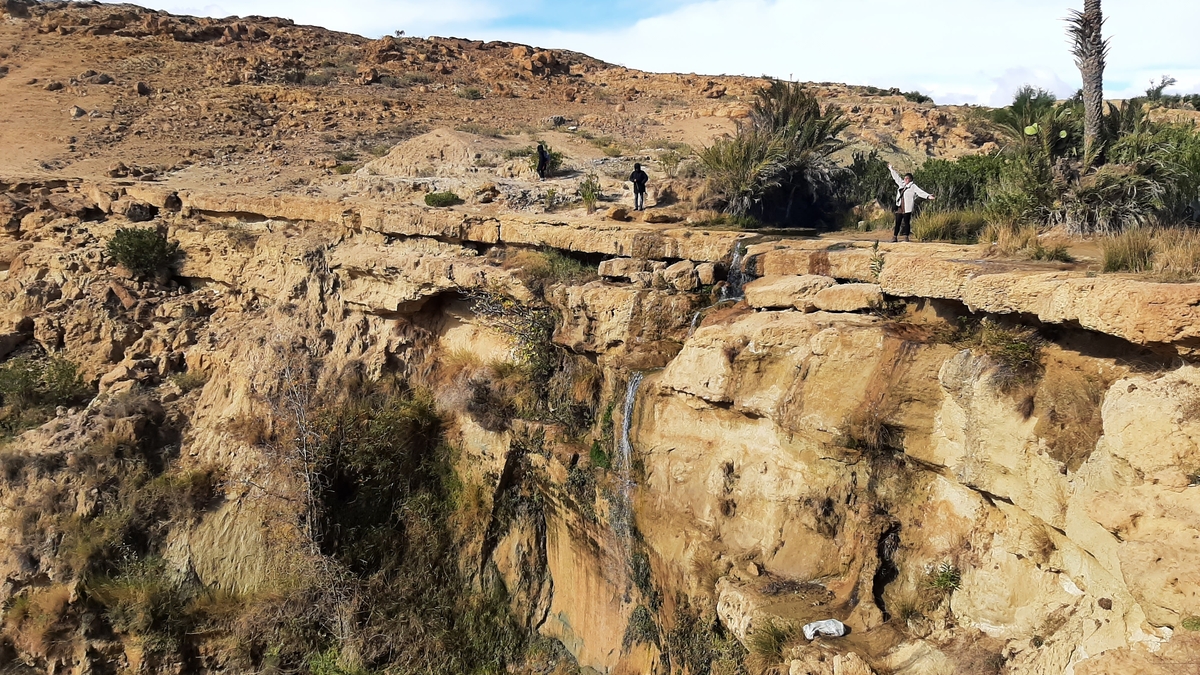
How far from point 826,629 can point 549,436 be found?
3.76 m

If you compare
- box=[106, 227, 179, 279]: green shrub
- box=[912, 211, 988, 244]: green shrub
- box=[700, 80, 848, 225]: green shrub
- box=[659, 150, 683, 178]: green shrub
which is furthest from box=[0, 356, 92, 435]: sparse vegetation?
box=[912, 211, 988, 244]: green shrub

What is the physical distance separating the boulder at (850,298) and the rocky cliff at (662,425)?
0.03 m

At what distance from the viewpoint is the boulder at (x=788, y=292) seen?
6555 millimetres

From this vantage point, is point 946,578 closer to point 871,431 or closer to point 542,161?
point 871,431

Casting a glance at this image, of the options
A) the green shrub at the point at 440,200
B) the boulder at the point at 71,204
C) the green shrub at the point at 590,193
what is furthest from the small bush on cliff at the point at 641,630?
the boulder at the point at 71,204

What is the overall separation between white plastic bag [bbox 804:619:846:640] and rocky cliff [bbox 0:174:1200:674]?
81mm

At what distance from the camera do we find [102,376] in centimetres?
1039

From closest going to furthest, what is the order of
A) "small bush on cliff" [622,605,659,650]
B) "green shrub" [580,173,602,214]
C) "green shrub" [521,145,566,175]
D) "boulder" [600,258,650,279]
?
"small bush on cliff" [622,605,659,650] < "boulder" [600,258,650,279] < "green shrub" [580,173,602,214] < "green shrub" [521,145,566,175]

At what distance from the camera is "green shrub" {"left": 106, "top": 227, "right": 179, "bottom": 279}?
11.1 metres

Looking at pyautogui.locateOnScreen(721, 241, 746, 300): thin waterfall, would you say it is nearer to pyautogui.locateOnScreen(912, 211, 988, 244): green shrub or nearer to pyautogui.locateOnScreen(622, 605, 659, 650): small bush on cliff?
pyautogui.locateOnScreen(912, 211, 988, 244): green shrub

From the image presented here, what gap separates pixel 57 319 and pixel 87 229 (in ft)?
6.20

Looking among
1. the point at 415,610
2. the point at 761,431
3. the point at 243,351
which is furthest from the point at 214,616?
the point at 761,431

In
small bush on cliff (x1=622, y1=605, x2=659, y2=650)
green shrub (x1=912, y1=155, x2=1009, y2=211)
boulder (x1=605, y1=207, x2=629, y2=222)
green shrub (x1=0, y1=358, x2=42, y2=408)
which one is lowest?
small bush on cliff (x1=622, y1=605, x2=659, y2=650)

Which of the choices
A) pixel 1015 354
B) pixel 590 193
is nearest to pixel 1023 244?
pixel 1015 354
